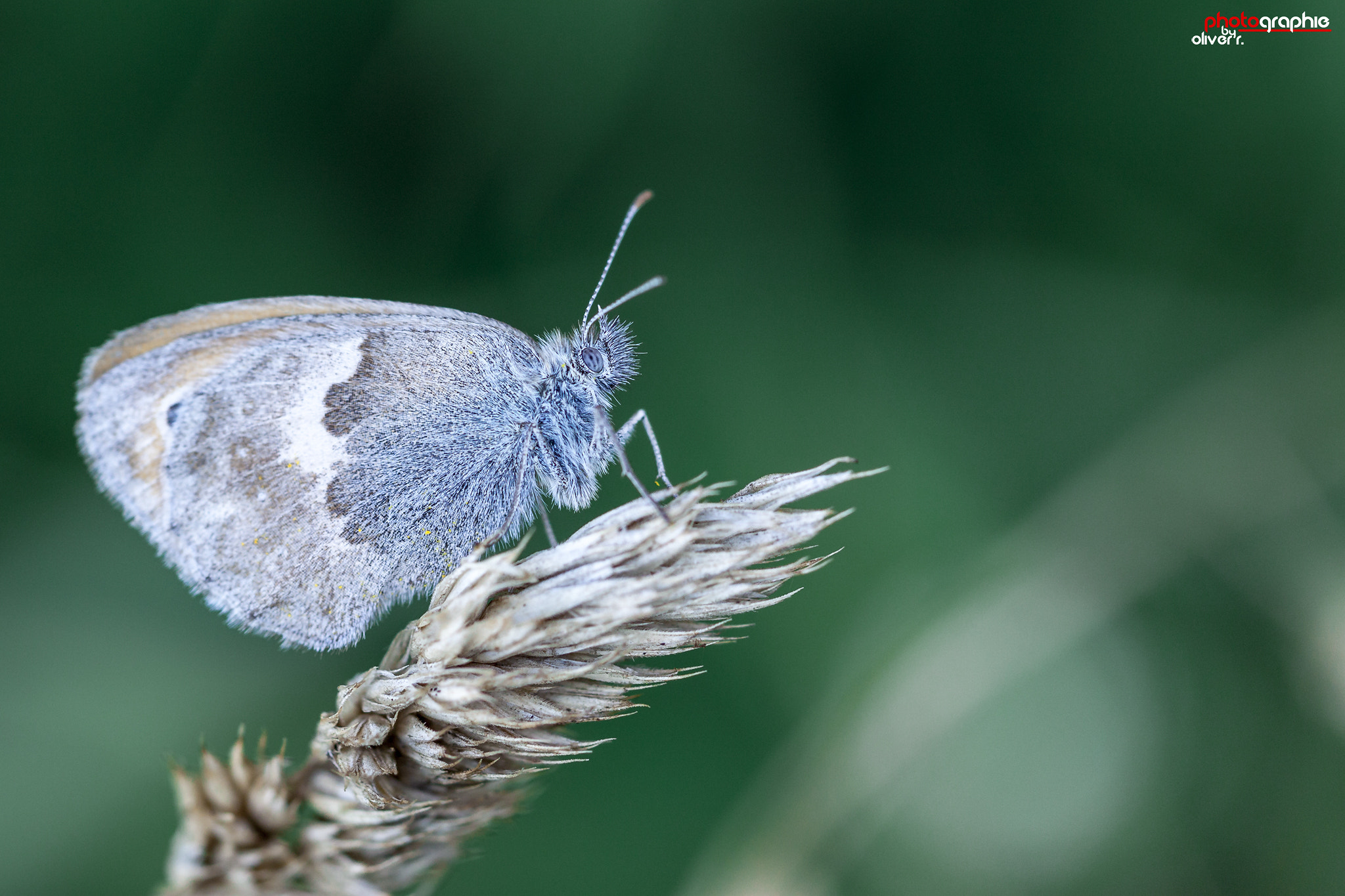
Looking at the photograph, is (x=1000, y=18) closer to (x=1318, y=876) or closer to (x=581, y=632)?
(x=581, y=632)

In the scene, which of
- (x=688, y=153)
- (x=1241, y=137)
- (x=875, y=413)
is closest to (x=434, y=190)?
(x=688, y=153)

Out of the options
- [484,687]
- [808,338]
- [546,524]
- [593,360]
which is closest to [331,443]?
[546,524]

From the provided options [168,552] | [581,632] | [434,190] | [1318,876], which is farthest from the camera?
[434,190]

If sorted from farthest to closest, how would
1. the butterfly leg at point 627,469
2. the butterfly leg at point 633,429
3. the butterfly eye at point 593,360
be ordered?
the butterfly eye at point 593,360
the butterfly leg at point 633,429
the butterfly leg at point 627,469

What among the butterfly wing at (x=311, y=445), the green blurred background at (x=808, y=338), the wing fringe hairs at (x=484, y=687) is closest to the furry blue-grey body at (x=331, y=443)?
the butterfly wing at (x=311, y=445)

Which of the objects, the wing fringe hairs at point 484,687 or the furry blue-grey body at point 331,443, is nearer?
the wing fringe hairs at point 484,687

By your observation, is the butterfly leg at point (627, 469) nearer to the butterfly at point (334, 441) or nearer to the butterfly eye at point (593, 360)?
the butterfly at point (334, 441)
